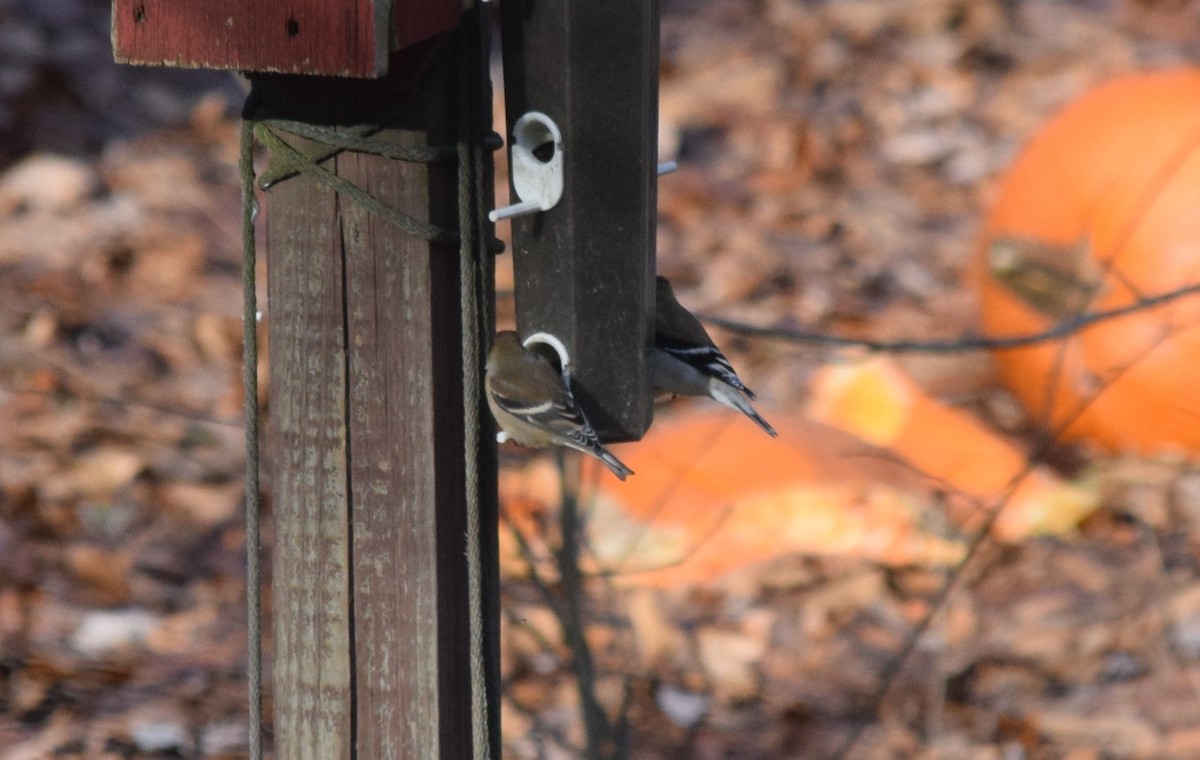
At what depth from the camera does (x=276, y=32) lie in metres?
2.53

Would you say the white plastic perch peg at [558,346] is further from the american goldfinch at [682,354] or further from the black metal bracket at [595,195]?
the american goldfinch at [682,354]

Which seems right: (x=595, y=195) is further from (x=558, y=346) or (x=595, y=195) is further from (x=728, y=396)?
(x=728, y=396)

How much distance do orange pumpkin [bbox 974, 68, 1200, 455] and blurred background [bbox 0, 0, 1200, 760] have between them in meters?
0.23

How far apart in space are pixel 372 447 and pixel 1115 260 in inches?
184

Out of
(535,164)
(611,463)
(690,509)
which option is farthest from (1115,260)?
(535,164)

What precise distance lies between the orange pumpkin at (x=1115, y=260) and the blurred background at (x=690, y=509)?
233 mm

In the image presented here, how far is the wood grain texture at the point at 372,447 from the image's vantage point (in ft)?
8.82

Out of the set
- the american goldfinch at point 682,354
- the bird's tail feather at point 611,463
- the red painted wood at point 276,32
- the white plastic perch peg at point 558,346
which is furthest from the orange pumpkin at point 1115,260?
the red painted wood at point 276,32

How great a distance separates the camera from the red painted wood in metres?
2.45

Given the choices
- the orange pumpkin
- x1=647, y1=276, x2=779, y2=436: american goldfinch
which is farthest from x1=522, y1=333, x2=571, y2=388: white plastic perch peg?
the orange pumpkin

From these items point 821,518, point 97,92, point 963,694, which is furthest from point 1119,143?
point 97,92

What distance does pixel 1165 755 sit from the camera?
502cm

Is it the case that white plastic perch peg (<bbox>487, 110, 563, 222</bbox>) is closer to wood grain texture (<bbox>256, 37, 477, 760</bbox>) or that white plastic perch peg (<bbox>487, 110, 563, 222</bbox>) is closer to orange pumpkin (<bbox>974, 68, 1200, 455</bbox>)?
wood grain texture (<bbox>256, 37, 477, 760</bbox>)

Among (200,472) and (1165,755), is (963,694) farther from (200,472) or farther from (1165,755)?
(200,472)
